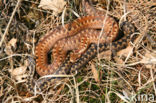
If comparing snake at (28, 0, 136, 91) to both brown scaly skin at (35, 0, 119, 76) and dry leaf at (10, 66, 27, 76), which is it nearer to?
brown scaly skin at (35, 0, 119, 76)

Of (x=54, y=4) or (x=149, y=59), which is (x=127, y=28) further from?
(x=54, y=4)

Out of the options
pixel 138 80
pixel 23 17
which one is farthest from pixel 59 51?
pixel 138 80

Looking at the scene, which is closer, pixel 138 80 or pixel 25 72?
pixel 138 80

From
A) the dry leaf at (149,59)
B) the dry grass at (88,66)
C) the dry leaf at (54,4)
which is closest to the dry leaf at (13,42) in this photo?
the dry grass at (88,66)

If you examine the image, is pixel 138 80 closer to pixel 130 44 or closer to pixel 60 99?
pixel 130 44

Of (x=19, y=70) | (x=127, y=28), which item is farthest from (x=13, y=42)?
(x=127, y=28)

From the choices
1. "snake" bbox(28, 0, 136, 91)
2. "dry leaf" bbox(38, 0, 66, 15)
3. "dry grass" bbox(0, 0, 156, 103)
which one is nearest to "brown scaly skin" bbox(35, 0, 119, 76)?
"snake" bbox(28, 0, 136, 91)
